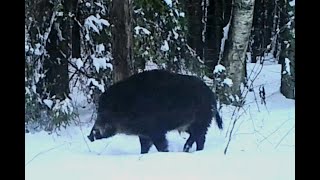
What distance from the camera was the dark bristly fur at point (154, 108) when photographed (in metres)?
2.65

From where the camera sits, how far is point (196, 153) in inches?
98.6

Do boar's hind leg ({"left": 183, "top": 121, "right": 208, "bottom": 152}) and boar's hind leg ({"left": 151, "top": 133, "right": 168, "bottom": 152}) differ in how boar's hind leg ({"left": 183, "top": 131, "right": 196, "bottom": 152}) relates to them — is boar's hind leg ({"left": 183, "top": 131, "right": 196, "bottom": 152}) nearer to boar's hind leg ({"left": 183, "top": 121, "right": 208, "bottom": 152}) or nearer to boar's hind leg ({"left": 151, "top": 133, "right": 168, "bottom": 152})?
boar's hind leg ({"left": 183, "top": 121, "right": 208, "bottom": 152})

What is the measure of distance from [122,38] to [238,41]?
896 mm

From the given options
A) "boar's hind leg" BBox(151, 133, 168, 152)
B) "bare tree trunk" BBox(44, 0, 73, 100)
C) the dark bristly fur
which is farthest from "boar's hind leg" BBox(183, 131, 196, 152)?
"bare tree trunk" BBox(44, 0, 73, 100)

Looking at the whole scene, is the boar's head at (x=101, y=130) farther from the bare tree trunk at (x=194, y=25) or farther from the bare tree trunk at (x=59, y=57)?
the bare tree trunk at (x=194, y=25)

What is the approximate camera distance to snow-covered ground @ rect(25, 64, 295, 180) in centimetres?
191

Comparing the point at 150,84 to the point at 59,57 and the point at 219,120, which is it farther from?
the point at 59,57

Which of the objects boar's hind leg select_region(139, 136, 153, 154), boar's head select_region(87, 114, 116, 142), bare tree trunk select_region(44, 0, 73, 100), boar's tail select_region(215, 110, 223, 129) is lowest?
boar's hind leg select_region(139, 136, 153, 154)

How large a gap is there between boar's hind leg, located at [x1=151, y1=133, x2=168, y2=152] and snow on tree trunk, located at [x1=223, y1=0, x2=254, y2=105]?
0.49 m

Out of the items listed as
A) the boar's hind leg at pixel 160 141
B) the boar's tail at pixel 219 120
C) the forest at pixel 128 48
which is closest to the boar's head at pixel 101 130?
the forest at pixel 128 48

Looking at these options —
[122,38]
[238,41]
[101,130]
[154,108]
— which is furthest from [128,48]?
[238,41]

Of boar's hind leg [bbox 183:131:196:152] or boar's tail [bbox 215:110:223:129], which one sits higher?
boar's tail [bbox 215:110:223:129]

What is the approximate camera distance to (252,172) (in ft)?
6.34

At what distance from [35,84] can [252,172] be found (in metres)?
1.21
